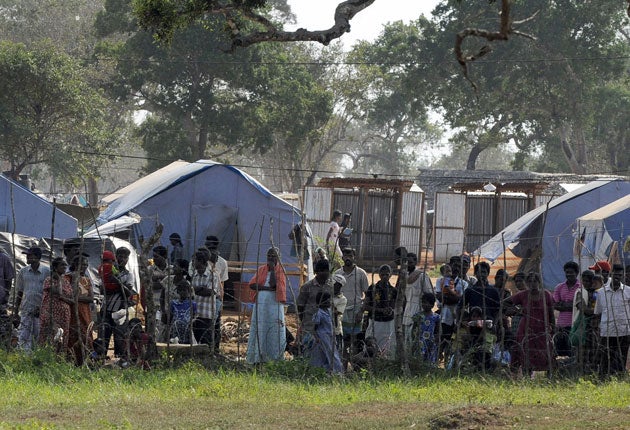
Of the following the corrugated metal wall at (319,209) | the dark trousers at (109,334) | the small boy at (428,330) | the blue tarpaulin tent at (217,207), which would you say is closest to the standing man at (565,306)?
the small boy at (428,330)

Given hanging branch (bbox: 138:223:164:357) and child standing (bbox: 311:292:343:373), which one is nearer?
hanging branch (bbox: 138:223:164:357)

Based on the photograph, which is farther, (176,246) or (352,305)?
(176,246)

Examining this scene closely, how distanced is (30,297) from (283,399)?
12.0 ft

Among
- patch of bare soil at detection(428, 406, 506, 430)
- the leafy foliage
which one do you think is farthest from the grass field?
the leafy foliage

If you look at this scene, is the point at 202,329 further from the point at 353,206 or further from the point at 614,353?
the point at 353,206

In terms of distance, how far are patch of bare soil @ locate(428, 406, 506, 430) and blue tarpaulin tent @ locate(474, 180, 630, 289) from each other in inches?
419

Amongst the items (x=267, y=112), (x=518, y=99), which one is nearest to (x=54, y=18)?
(x=267, y=112)

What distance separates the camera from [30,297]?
37.7ft

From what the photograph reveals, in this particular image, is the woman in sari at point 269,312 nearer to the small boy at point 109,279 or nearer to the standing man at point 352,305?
the standing man at point 352,305

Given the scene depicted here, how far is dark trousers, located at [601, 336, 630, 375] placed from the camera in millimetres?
10805

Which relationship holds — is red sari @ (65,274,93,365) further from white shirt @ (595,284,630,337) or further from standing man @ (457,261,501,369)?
white shirt @ (595,284,630,337)

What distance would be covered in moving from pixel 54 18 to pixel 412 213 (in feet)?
95.4

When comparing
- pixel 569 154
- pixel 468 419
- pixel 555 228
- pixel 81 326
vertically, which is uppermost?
pixel 569 154

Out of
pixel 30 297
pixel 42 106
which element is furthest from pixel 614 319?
pixel 42 106
